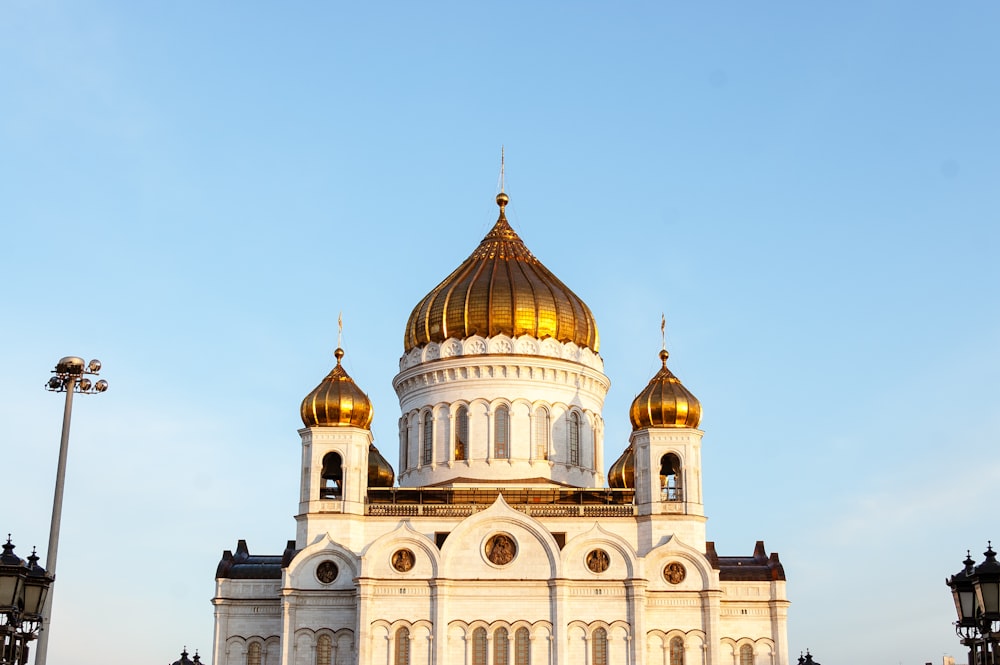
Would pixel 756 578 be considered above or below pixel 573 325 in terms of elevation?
below

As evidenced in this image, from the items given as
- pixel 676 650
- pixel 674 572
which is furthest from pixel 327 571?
pixel 676 650

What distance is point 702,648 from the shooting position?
1622 inches

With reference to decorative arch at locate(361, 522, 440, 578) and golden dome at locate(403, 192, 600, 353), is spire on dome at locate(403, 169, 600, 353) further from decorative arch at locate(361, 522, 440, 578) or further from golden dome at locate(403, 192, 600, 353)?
decorative arch at locate(361, 522, 440, 578)

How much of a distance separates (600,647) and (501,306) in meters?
13.4

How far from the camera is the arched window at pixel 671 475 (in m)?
43.3

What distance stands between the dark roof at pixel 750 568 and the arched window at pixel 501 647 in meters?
7.12

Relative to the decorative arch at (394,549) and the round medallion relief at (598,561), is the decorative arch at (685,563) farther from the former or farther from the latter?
the decorative arch at (394,549)

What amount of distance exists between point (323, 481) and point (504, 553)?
7.29m

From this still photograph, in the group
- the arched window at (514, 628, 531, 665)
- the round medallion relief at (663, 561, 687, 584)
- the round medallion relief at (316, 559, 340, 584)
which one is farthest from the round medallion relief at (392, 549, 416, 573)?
the round medallion relief at (663, 561, 687, 584)

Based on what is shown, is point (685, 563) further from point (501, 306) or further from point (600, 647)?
point (501, 306)

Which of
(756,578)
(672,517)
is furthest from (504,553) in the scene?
(756,578)

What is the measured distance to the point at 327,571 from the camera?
4188 centimetres

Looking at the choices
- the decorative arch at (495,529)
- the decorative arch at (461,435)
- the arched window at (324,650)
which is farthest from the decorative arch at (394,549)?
the decorative arch at (461,435)

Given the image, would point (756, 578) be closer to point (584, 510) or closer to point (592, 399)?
point (584, 510)
